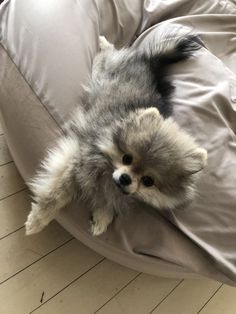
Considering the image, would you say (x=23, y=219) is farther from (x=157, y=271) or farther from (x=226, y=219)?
(x=226, y=219)

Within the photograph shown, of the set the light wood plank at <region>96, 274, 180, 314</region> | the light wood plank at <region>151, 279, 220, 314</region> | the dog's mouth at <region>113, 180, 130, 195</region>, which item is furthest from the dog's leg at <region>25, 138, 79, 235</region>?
the light wood plank at <region>151, 279, 220, 314</region>

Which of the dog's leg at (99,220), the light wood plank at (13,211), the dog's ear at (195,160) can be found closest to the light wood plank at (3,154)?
the light wood plank at (13,211)

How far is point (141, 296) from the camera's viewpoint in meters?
1.77

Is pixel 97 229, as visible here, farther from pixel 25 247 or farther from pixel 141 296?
pixel 141 296

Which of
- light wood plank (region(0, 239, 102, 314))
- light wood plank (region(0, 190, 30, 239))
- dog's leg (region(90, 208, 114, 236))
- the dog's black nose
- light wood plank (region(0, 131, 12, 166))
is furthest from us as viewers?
light wood plank (region(0, 131, 12, 166))

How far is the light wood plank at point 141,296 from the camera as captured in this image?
1.69m

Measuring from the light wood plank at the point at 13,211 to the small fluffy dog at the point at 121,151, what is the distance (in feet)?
0.97

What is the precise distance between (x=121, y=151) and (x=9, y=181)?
740 mm

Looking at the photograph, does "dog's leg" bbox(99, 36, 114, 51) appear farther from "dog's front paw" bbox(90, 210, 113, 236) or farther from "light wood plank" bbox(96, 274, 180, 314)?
"light wood plank" bbox(96, 274, 180, 314)

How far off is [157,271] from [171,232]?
208 millimetres

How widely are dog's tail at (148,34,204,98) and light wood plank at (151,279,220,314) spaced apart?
0.99 m

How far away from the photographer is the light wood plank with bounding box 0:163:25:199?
1.71 m

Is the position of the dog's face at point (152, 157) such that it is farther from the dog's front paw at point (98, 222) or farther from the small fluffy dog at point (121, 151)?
the dog's front paw at point (98, 222)

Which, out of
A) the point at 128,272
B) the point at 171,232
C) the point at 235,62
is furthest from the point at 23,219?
the point at 235,62
